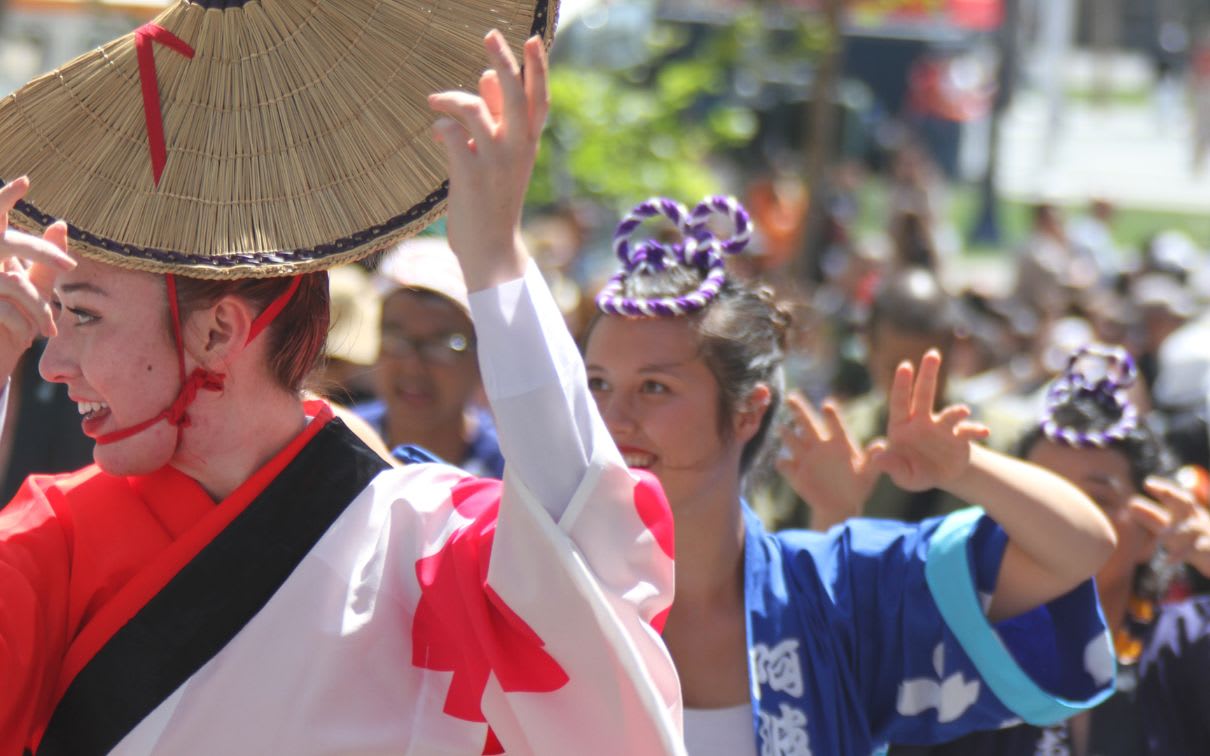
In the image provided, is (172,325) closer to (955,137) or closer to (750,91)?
(750,91)

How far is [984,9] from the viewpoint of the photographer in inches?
830

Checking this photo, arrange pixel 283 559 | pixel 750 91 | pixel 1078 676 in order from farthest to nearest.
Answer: pixel 750 91
pixel 1078 676
pixel 283 559

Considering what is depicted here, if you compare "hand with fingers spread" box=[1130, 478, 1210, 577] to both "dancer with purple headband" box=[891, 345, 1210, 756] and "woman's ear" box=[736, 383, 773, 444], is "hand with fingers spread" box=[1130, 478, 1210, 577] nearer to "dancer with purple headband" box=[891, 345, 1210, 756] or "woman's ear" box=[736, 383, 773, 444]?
"dancer with purple headband" box=[891, 345, 1210, 756]

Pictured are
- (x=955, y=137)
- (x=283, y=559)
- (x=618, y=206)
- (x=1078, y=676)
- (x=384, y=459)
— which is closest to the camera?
(x=283, y=559)

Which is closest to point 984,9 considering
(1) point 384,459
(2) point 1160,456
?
(2) point 1160,456

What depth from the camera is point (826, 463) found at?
10.3 ft

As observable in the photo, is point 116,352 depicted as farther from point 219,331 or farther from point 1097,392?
point 1097,392

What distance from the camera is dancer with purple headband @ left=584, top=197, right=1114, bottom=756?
8.70 ft

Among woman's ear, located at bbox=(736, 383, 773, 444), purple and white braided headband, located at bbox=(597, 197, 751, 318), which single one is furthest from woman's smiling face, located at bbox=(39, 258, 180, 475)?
woman's ear, located at bbox=(736, 383, 773, 444)

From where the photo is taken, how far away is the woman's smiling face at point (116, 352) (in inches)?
75.9

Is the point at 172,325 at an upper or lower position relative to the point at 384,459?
upper

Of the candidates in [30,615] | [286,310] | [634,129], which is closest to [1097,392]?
[286,310]

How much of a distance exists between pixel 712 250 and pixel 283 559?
1.29 m

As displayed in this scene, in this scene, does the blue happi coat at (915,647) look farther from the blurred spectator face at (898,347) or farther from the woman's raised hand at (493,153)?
the blurred spectator face at (898,347)
